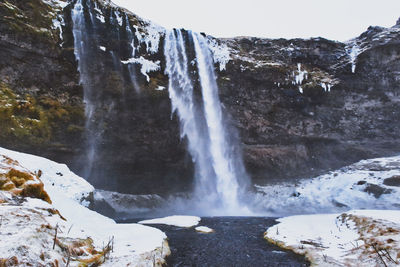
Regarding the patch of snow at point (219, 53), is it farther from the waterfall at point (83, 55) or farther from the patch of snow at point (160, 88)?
the waterfall at point (83, 55)

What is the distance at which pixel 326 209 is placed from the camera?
2342cm

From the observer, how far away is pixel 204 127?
89.0 ft

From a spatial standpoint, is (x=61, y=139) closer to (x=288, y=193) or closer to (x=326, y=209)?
(x=288, y=193)

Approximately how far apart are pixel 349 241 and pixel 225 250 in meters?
4.71

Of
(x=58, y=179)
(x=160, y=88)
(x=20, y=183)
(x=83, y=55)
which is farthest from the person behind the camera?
(x=160, y=88)

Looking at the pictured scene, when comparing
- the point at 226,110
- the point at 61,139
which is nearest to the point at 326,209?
the point at 226,110

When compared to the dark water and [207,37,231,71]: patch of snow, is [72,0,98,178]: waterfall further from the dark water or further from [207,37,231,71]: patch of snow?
the dark water

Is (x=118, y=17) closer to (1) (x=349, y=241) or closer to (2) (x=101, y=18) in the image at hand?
(2) (x=101, y=18)

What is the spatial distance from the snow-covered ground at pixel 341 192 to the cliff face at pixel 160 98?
6.99ft

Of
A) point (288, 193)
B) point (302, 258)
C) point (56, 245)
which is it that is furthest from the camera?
point (288, 193)

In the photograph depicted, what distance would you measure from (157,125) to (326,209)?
1826 cm

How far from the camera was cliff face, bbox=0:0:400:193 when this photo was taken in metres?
20.4

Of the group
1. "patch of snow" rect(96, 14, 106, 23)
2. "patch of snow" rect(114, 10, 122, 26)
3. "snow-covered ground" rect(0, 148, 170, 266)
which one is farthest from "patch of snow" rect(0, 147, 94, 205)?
"patch of snow" rect(114, 10, 122, 26)

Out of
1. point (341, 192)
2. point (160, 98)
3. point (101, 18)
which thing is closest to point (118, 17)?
point (101, 18)
